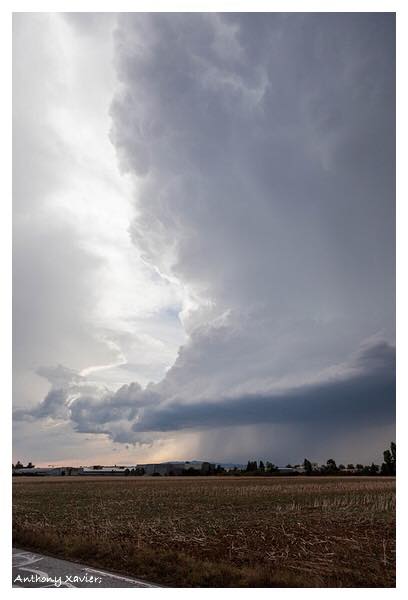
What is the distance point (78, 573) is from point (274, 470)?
501 feet

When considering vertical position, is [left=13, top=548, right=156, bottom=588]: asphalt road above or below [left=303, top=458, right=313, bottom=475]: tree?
above

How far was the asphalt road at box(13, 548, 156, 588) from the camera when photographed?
32.2 feet

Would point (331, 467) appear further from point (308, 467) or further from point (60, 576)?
point (60, 576)

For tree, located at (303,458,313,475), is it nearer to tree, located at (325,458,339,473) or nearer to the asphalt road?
tree, located at (325,458,339,473)

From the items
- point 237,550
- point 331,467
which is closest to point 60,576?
point 237,550

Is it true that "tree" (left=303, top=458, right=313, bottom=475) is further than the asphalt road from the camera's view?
Yes

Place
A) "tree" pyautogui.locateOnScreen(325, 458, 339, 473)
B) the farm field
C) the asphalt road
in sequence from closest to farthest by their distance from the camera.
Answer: the asphalt road → the farm field → "tree" pyautogui.locateOnScreen(325, 458, 339, 473)

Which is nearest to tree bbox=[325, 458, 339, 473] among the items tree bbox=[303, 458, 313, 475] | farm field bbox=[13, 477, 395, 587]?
tree bbox=[303, 458, 313, 475]

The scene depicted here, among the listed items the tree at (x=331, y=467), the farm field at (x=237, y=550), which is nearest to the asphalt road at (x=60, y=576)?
the farm field at (x=237, y=550)

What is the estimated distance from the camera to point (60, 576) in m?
10.4
